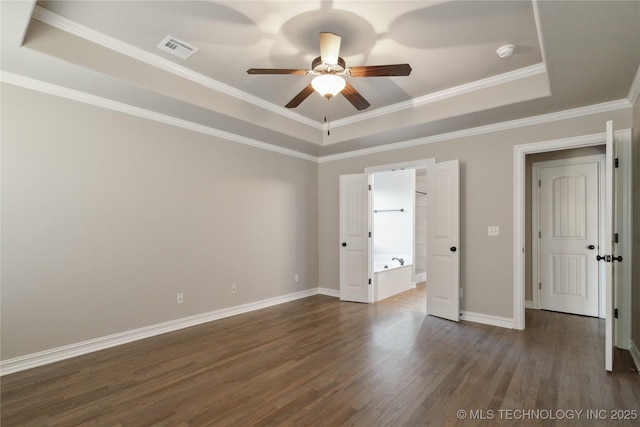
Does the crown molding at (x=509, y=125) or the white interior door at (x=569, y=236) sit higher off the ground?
the crown molding at (x=509, y=125)

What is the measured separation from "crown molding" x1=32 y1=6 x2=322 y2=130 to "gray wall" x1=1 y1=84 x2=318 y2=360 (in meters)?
0.76

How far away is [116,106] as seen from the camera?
3.36 metres

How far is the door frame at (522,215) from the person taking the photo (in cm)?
320

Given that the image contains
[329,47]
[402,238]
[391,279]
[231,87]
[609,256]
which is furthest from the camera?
[402,238]

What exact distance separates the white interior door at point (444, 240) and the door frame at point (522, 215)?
2.16 feet

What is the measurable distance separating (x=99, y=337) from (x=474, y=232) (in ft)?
15.0

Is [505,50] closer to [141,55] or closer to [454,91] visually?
[454,91]

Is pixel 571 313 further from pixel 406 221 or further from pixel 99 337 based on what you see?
pixel 99 337

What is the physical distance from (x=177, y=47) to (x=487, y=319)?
4.69m

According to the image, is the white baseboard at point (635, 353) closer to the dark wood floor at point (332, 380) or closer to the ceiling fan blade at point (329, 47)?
the dark wood floor at point (332, 380)

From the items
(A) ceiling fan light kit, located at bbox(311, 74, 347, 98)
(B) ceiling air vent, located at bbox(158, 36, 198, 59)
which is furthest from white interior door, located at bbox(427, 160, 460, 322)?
(B) ceiling air vent, located at bbox(158, 36, 198, 59)

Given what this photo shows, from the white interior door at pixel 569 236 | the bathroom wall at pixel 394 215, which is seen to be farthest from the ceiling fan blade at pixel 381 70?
the bathroom wall at pixel 394 215

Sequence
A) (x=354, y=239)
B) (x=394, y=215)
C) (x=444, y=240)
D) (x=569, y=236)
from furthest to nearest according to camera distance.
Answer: (x=394, y=215)
(x=354, y=239)
(x=569, y=236)
(x=444, y=240)

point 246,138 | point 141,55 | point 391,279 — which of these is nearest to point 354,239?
point 391,279
